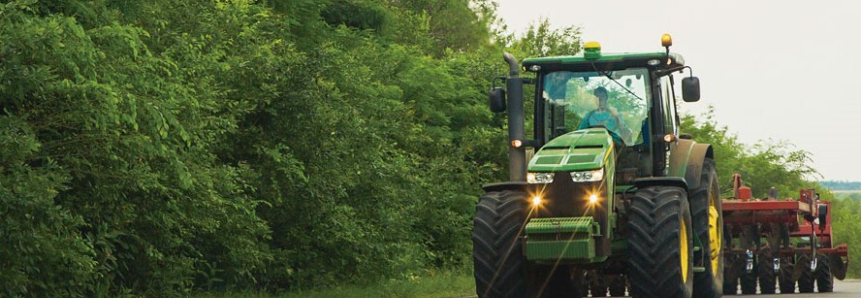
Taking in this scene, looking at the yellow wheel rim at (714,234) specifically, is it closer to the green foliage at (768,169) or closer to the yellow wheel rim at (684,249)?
the yellow wheel rim at (684,249)

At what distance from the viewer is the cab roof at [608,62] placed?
16.7 m

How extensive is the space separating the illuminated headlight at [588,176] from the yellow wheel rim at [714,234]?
116 inches

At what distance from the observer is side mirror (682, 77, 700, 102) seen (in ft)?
53.0

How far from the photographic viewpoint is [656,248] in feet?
47.3

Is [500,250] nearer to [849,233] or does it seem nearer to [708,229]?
[708,229]

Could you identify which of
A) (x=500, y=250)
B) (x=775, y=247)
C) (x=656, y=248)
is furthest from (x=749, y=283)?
(x=500, y=250)

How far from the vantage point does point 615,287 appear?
81.6 ft

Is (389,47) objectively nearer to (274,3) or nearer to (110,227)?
(274,3)

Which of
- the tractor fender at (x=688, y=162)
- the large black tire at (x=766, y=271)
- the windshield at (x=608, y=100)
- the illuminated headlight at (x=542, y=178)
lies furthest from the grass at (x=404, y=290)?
the illuminated headlight at (x=542, y=178)

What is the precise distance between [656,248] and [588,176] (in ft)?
3.38

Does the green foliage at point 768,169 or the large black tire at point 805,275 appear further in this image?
the green foliage at point 768,169

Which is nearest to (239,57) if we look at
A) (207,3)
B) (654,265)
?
(207,3)

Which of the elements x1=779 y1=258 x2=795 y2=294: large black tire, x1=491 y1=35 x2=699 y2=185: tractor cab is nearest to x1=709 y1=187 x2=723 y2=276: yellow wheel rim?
x1=491 y1=35 x2=699 y2=185: tractor cab

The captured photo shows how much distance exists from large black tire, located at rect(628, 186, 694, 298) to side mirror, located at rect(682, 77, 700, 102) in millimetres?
1883
